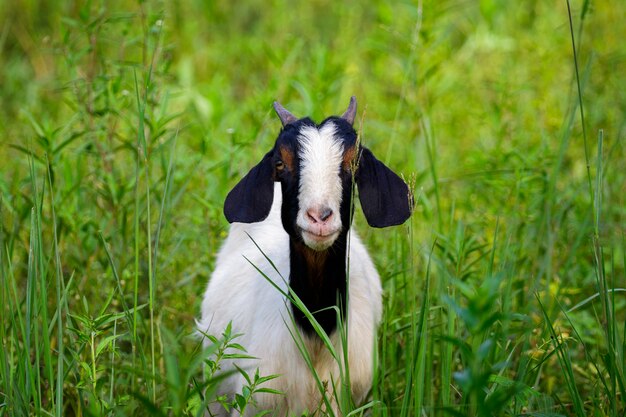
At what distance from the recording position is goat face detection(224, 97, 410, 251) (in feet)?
10.2

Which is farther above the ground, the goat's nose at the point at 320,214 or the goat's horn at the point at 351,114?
the goat's horn at the point at 351,114

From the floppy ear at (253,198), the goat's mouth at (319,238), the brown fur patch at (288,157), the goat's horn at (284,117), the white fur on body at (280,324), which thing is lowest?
the white fur on body at (280,324)

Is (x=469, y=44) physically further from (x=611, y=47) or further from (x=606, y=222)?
(x=606, y=222)

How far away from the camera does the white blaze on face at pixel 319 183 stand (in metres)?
3.06

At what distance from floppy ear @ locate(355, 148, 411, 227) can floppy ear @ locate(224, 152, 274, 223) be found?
0.32 metres

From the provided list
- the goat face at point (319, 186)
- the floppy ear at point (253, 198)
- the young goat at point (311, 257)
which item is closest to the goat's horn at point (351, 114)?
the young goat at point (311, 257)

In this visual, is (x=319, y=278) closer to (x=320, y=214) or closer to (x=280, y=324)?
(x=280, y=324)

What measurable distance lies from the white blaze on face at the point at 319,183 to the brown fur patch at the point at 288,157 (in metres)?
0.05

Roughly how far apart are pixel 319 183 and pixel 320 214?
0.13 meters

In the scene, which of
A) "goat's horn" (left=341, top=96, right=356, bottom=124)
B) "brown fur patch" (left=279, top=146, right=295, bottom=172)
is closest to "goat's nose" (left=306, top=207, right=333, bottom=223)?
"brown fur patch" (left=279, top=146, right=295, bottom=172)

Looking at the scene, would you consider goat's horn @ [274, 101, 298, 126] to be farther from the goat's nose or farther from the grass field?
the goat's nose

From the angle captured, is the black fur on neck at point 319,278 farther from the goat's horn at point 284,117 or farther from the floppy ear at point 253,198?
the goat's horn at point 284,117

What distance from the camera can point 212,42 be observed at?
27.8 feet

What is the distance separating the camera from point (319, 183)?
10.3ft
